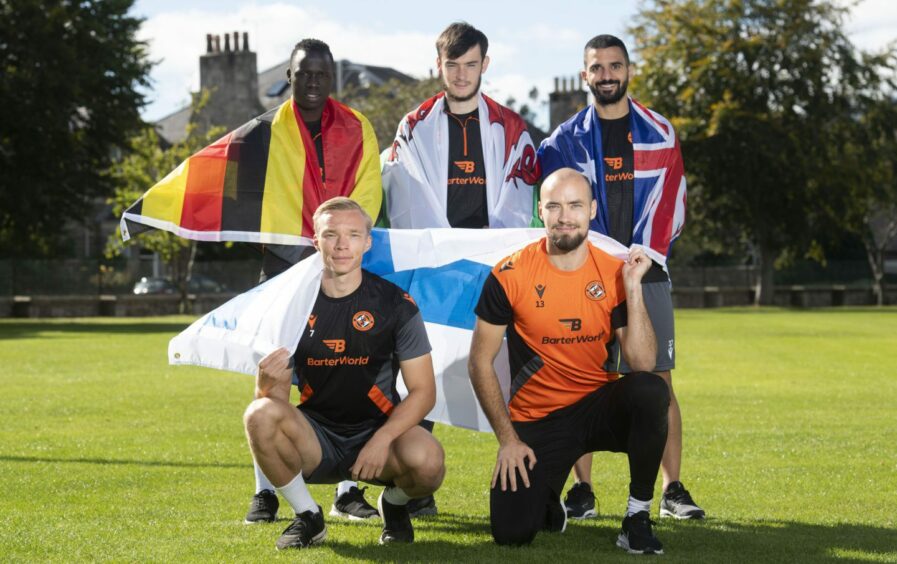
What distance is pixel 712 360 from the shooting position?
19875mm

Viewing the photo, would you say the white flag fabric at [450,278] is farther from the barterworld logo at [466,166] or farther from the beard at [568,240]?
Answer: the beard at [568,240]

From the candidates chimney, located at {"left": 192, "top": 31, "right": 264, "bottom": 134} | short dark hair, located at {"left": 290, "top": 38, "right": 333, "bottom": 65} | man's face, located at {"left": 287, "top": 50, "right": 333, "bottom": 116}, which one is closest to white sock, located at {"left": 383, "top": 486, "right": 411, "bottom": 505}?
man's face, located at {"left": 287, "top": 50, "right": 333, "bottom": 116}

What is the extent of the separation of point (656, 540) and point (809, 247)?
4556 cm

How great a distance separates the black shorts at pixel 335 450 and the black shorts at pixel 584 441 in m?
0.65

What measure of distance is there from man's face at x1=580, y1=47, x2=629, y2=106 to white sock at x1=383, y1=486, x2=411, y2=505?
233 centimetres

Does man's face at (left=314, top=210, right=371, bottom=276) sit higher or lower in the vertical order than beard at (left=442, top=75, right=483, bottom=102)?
lower

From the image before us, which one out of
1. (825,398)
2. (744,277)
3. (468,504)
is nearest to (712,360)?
(825,398)

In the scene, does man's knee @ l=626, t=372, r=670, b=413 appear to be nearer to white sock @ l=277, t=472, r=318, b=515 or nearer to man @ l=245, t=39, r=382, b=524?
white sock @ l=277, t=472, r=318, b=515

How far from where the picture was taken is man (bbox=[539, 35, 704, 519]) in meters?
6.67

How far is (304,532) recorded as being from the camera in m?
5.72

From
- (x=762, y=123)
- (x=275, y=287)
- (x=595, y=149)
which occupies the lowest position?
(x=275, y=287)

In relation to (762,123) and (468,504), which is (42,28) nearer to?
(762,123)

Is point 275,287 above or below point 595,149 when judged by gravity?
below

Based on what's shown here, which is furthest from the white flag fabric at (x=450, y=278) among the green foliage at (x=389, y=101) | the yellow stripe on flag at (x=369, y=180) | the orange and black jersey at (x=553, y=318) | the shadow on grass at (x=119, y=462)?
the green foliage at (x=389, y=101)
